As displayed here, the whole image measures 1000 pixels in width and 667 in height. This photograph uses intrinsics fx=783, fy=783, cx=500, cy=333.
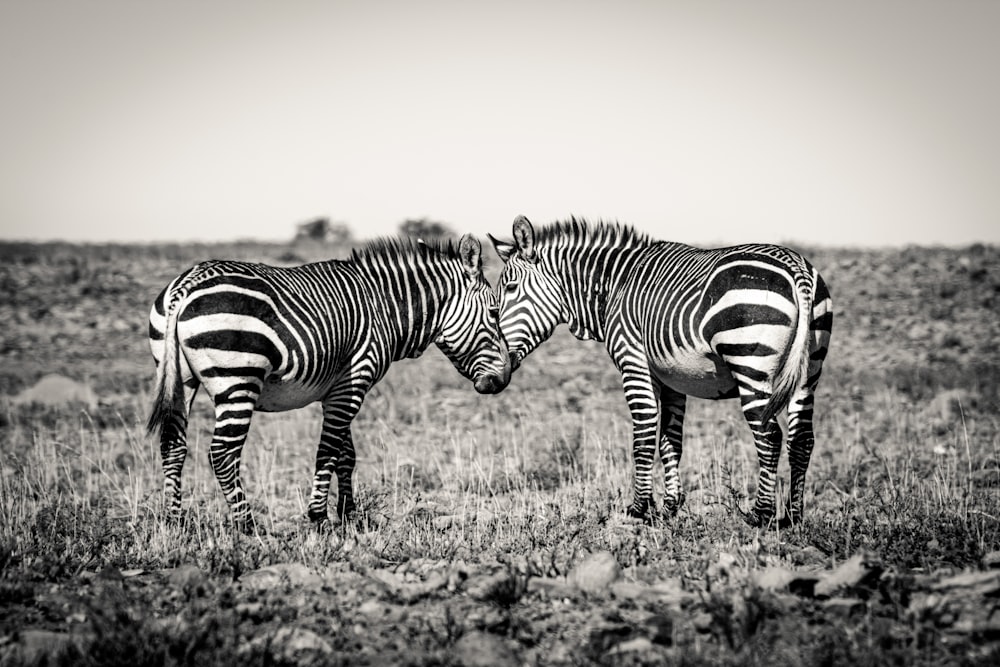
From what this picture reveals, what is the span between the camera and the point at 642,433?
7.75 meters

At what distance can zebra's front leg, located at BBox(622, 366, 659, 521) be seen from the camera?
7.65m

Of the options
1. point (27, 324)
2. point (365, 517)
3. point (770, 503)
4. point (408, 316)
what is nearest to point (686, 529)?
point (770, 503)

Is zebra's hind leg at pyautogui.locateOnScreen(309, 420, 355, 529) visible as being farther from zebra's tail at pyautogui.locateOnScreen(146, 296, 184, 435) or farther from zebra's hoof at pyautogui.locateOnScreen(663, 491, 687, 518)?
zebra's hoof at pyautogui.locateOnScreen(663, 491, 687, 518)

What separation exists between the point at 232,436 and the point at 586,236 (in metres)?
4.39

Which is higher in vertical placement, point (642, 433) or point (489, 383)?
point (489, 383)

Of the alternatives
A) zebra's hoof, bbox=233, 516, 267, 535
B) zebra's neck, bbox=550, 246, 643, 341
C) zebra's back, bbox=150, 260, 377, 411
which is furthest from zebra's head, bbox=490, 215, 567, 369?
zebra's hoof, bbox=233, 516, 267, 535

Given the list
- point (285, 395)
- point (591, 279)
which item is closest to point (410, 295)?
point (285, 395)

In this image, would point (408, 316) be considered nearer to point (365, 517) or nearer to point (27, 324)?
point (365, 517)

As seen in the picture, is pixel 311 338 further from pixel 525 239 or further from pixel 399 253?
pixel 525 239

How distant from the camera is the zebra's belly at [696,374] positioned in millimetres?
7289

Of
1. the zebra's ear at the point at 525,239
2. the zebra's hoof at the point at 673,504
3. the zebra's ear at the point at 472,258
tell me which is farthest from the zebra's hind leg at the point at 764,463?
the zebra's ear at the point at 472,258

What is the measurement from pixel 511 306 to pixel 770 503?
3.49 m

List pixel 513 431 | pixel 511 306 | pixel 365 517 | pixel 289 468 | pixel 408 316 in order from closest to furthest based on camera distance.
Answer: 1. pixel 365 517
2. pixel 408 316
3. pixel 511 306
4. pixel 289 468
5. pixel 513 431

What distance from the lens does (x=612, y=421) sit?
12.6 metres
